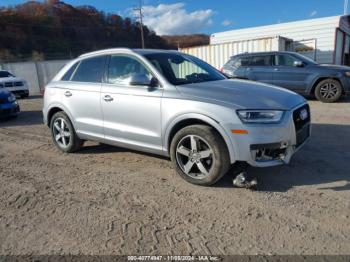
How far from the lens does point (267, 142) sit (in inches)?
134

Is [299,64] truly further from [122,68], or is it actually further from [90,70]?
[90,70]

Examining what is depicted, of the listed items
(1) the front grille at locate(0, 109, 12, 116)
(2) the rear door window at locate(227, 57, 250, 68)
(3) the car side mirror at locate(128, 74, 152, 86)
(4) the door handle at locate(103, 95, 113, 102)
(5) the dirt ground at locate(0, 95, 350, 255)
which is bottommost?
(5) the dirt ground at locate(0, 95, 350, 255)

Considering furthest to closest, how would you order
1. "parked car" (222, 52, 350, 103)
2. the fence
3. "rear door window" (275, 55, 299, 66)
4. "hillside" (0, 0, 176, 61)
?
"hillside" (0, 0, 176, 61) < the fence < "rear door window" (275, 55, 299, 66) < "parked car" (222, 52, 350, 103)

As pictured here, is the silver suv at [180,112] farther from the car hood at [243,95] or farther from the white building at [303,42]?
the white building at [303,42]

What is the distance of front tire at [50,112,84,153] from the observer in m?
5.27

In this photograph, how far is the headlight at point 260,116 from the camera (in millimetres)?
3395

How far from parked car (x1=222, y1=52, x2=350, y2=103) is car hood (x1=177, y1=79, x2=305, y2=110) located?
648 cm

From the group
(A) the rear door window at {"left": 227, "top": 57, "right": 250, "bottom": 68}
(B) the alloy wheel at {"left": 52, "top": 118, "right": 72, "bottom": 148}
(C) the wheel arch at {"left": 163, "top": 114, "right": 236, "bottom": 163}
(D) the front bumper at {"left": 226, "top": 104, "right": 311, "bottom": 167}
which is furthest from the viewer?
(A) the rear door window at {"left": 227, "top": 57, "right": 250, "bottom": 68}

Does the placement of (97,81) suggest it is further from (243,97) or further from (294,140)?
(294,140)

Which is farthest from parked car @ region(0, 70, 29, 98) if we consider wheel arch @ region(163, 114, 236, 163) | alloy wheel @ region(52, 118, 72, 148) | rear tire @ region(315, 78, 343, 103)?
rear tire @ region(315, 78, 343, 103)

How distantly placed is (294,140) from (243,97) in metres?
0.81

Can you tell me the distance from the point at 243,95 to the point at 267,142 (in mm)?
652

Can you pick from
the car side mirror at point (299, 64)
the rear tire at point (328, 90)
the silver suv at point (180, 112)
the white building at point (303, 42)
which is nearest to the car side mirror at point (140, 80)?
the silver suv at point (180, 112)

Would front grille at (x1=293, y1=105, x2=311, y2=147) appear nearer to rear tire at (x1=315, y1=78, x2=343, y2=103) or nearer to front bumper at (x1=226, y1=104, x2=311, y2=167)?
front bumper at (x1=226, y1=104, x2=311, y2=167)
